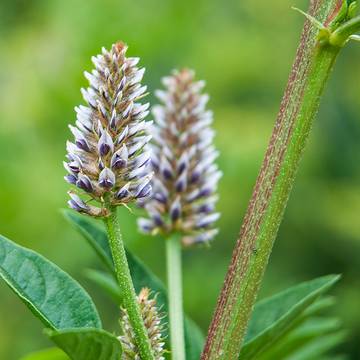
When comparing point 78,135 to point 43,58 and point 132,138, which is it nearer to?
point 132,138

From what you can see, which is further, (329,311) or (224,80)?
(224,80)

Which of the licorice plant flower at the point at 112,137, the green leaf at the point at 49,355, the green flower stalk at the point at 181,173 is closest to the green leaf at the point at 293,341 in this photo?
the green flower stalk at the point at 181,173

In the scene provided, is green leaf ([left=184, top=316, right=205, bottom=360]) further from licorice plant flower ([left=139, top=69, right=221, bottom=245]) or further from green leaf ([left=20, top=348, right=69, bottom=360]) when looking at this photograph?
green leaf ([left=20, top=348, right=69, bottom=360])

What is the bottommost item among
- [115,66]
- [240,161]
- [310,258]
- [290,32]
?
[115,66]

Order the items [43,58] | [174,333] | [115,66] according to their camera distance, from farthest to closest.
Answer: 1. [43,58]
2. [174,333]
3. [115,66]

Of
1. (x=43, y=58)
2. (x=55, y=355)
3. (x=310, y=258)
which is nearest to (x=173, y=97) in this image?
(x=55, y=355)

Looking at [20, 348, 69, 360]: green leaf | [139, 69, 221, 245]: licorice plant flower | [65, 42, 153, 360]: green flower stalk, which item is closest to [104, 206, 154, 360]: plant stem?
[65, 42, 153, 360]: green flower stalk

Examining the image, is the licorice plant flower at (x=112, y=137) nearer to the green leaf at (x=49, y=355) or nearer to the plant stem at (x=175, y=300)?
the plant stem at (x=175, y=300)
